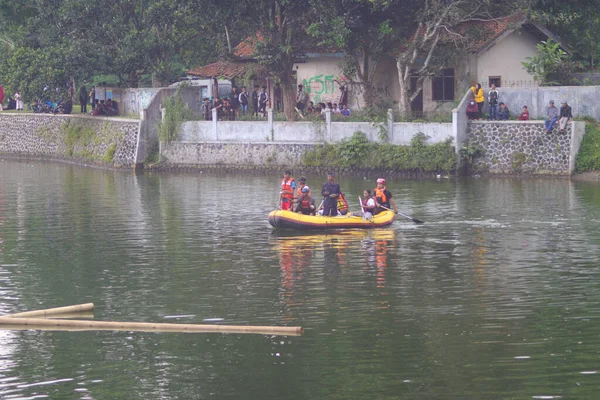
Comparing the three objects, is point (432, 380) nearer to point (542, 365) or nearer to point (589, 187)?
point (542, 365)

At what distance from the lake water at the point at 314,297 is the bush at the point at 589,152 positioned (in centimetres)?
369

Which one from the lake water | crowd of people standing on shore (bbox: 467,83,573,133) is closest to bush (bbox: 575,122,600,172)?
crowd of people standing on shore (bbox: 467,83,573,133)

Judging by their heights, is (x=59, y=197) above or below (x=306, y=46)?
below

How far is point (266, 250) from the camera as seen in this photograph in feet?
96.5

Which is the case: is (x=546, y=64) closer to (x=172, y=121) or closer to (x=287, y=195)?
(x=172, y=121)

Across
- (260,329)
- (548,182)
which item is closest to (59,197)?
(548,182)

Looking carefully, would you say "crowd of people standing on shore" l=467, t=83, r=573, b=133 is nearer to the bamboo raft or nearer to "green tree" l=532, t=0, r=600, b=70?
"green tree" l=532, t=0, r=600, b=70

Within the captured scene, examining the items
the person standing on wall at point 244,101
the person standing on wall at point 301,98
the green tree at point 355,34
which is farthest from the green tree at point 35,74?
the green tree at point 355,34

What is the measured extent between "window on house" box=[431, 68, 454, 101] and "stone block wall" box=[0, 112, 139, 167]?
46.8 feet

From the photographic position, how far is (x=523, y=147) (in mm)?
45156

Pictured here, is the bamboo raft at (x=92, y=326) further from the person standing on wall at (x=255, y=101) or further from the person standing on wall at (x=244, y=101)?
the person standing on wall at (x=255, y=101)

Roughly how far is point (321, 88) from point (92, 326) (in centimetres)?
3598

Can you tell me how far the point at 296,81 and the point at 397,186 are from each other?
15.2m

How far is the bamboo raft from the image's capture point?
1995cm
